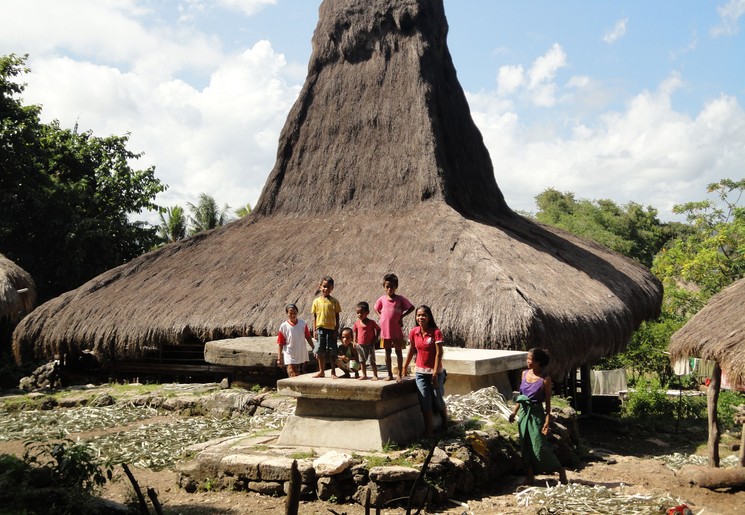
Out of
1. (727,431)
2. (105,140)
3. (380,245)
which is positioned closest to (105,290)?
(380,245)

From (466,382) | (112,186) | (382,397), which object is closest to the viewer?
(382,397)

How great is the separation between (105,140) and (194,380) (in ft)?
37.1

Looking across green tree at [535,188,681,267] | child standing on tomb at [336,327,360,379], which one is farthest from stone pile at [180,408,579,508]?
green tree at [535,188,681,267]

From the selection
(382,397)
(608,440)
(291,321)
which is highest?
(291,321)

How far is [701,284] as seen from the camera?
1981cm

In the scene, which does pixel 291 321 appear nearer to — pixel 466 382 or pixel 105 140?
pixel 466 382

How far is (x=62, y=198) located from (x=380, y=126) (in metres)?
9.23

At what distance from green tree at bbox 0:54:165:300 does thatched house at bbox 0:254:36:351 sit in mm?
2851

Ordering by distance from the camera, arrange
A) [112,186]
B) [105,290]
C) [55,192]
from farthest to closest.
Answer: [112,186], [55,192], [105,290]

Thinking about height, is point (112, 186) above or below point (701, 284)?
above

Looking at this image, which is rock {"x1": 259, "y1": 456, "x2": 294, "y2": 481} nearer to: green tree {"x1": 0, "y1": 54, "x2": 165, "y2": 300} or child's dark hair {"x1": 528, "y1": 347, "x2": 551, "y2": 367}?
child's dark hair {"x1": 528, "y1": 347, "x2": 551, "y2": 367}

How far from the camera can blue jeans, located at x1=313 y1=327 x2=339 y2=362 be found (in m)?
7.40

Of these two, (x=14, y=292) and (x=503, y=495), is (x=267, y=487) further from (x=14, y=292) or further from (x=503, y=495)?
(x=14, y=292)

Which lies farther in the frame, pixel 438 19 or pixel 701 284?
pixel 701 284
